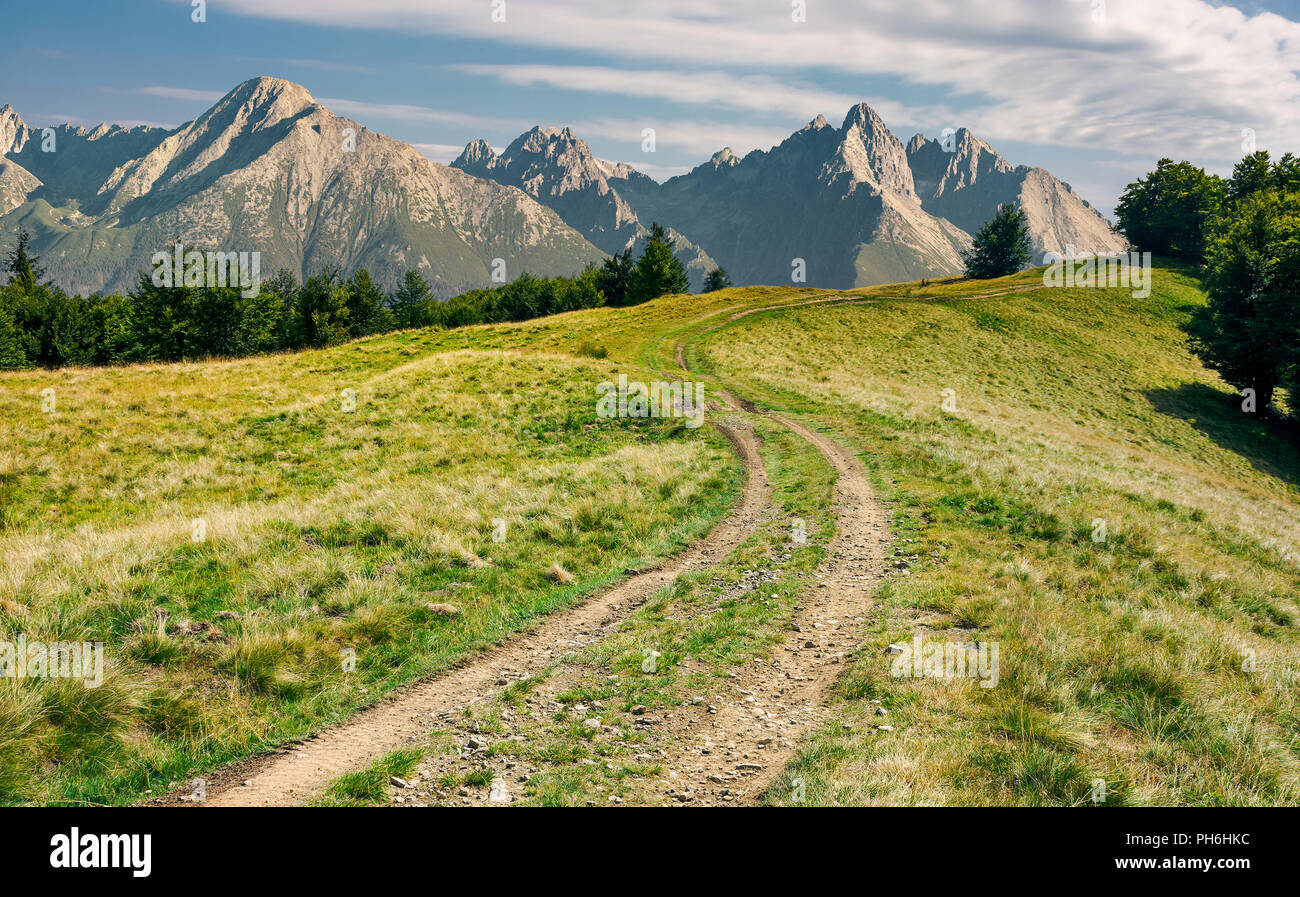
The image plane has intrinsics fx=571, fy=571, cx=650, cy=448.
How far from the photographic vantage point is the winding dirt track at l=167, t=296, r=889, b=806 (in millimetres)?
6246

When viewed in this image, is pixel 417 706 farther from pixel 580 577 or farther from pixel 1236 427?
pixel 1236 427

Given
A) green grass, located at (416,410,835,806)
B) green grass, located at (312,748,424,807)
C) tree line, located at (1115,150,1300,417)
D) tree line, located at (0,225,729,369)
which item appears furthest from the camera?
tree line, located at (0,225,729,369)

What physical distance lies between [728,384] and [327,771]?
34848 mm

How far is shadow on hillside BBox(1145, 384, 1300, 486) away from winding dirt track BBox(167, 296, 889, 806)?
45.9 metres

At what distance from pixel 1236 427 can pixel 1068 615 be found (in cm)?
5155

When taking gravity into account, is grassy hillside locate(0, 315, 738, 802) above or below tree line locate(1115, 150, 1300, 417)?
below

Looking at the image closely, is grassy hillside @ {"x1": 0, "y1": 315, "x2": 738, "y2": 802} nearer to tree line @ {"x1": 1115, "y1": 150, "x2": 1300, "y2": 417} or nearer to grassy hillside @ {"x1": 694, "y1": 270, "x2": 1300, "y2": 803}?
grassy hillside @ {"x1": 694, "y1": 270, "x2": 1300, "y2": 803}

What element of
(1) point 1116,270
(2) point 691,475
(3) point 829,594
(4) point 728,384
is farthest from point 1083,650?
(1) point 1116,270

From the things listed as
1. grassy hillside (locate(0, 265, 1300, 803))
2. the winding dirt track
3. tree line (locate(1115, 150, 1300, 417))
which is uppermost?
tree line (locate(1115, 150, 1300, 417))

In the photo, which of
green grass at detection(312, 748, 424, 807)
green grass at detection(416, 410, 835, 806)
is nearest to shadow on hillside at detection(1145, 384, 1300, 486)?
green grass at detection(416, 410, 835, 806)

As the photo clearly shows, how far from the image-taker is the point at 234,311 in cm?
6519

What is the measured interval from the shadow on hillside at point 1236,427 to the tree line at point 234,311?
2187 inches

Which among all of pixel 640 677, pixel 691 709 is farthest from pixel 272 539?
pixel 691 709

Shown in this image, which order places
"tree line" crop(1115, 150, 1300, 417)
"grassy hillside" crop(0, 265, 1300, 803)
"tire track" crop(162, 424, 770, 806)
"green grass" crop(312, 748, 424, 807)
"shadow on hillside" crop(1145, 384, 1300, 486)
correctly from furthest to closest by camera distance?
"tree line" crop(1115, 150, 1300, 417) → "shadow on hillside" crop(1145, 384, 1300, 486) → "grassy hillside" crop(0, 265, 1300, 803) → "tire track" crop(162, 424, 770, 806) → "green grass" crop(312, 748, 424, 807)
